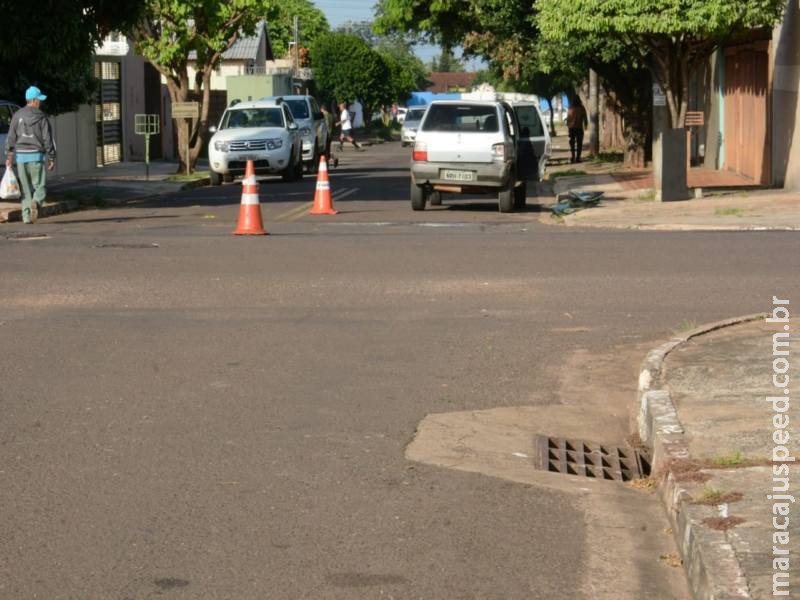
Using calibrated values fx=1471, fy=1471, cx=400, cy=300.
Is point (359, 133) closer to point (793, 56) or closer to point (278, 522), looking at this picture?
point (793, 56)

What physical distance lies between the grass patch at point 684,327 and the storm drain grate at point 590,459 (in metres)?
2.67

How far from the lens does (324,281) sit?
13.7m

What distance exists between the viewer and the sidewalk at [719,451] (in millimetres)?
5309

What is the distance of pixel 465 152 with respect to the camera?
75.3ft

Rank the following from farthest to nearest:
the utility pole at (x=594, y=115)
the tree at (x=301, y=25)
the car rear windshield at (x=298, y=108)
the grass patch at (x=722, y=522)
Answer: the tree at (x=301, y=25) < the utility pole at (x=594, y=115) < the car rear windshield at (x=298, y=108) < the grass patch at (x=722, y=522)

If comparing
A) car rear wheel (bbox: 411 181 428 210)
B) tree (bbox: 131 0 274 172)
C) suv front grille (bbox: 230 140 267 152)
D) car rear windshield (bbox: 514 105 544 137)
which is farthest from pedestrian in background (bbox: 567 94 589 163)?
car rear wheel (bbox: 411 181 428 210)

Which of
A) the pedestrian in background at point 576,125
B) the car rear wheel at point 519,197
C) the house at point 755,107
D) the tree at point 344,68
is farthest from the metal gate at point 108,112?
the tree at point 344,68

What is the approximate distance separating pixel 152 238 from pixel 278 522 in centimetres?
1213

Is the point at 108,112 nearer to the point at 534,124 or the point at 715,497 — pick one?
the point at 534,124

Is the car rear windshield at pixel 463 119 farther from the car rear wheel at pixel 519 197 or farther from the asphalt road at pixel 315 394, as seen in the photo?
the asphalt road at pixel 315 394

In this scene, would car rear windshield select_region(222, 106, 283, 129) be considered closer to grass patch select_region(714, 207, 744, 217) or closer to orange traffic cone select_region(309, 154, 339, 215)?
orange traffic cone select_region(309, 154, 339, 215)

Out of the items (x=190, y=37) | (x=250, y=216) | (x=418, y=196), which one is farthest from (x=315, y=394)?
(x=190, y=37)

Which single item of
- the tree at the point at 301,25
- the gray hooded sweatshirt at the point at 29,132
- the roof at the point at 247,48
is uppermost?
the tree at the point at 301,25

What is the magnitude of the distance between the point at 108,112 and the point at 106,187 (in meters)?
12.7
